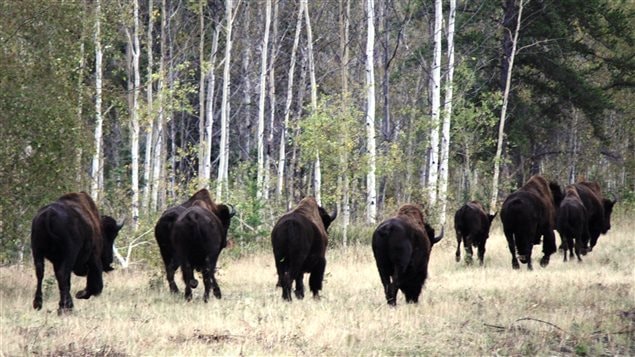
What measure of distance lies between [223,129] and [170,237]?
14.5 meters

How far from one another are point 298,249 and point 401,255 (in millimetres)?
1846

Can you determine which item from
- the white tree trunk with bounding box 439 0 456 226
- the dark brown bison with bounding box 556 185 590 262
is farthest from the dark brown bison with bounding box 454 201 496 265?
the white tree trunk with bounding box 439 0 456 226

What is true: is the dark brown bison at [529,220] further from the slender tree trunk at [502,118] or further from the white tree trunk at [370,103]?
the slender tree trunk at [502,118]

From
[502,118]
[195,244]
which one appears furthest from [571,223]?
[502,118]

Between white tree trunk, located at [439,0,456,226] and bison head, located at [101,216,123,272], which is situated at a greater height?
white tree trunk, located at [439,0,456,226]

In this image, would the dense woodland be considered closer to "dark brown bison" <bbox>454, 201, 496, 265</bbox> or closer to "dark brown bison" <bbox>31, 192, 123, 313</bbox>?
"dark brown bison" <bbox>31, 192, 123, 313</bbox>

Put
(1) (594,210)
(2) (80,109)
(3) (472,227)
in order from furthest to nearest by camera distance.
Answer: (1) (594,210) < (3) (472,227) < (2) (80,109)

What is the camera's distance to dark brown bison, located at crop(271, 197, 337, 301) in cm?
1575

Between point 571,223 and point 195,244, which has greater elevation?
point 195,244

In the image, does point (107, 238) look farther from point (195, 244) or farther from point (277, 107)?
point (277, 107)

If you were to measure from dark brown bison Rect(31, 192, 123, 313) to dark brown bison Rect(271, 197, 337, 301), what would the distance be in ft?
9.59

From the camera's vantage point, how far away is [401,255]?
14805mm

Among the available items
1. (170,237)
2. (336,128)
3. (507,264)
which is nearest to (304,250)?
(170,237)

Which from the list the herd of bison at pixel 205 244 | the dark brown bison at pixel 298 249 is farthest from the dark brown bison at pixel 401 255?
the dark brown bison at pixel 298 249
